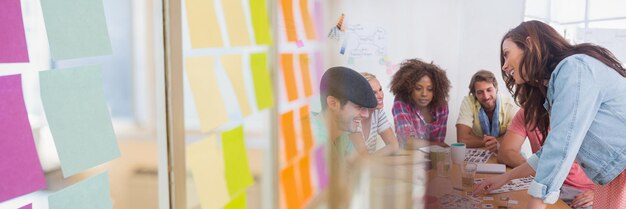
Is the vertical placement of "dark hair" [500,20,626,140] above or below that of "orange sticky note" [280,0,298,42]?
below

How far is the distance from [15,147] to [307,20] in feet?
3.58

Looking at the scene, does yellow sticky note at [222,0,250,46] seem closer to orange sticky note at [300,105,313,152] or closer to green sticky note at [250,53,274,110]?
green sticky note at [250,53,274,110]

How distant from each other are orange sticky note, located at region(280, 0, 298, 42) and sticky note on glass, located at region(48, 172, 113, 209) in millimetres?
887

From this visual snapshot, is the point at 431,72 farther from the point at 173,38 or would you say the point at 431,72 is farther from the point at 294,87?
the point at 173,38

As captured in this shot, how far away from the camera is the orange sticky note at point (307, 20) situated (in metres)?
1.74

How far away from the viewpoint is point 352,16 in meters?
1.70

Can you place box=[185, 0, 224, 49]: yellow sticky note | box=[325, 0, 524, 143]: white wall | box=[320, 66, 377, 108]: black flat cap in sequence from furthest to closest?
Answer: box=[320, 66, 377, 108]: black flat cap
box=[325, 0, 524, 143]: white wall
box=[185, 0, 224, 49]: yellow sticky note

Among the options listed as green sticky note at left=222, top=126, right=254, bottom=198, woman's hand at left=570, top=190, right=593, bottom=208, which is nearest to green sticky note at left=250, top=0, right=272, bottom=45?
green sticky note at left=222, top=126, right=254, bottom=198

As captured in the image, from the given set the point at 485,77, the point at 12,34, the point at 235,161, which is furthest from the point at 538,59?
the point at 12,34

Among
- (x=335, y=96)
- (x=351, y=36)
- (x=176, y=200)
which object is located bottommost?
(x=176, y=200)

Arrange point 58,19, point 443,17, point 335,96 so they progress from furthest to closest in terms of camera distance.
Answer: point 335,96 < point 443,17 < point 58,19

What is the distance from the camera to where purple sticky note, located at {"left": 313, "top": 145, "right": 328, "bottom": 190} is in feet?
5.93

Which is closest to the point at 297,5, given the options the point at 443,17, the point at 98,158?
the point at 443,17

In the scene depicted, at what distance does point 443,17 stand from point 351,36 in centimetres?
30
